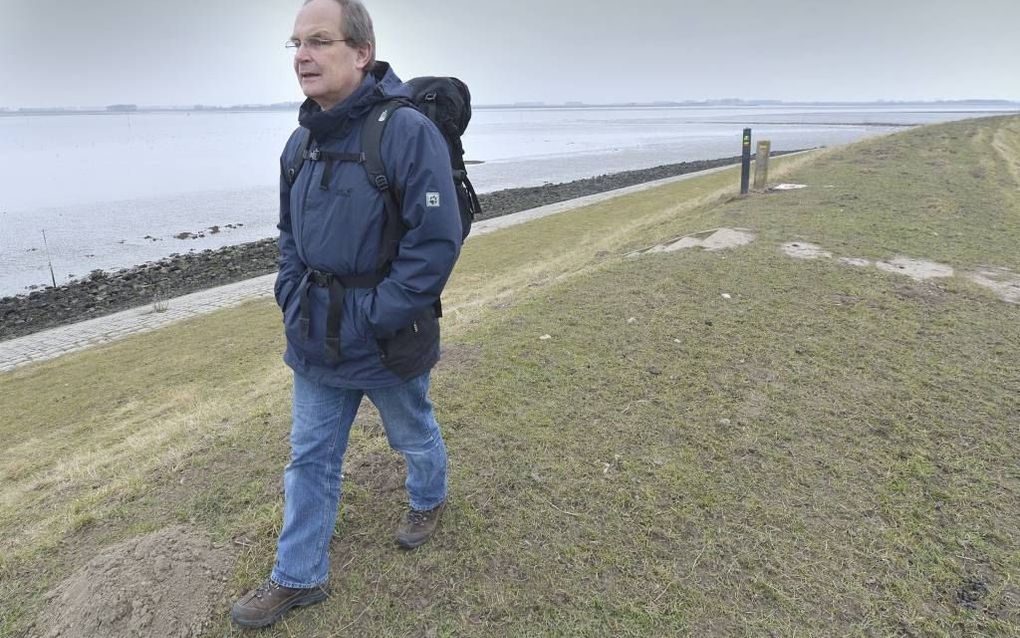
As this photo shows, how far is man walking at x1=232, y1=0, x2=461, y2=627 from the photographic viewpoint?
2260 millimetres

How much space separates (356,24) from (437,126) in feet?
1.45

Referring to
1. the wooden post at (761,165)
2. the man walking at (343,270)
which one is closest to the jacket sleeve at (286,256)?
the man walking at (343,270)

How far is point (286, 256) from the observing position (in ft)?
8.54

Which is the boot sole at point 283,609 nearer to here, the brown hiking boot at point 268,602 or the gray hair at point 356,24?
the brown hiking boot at point 268,602

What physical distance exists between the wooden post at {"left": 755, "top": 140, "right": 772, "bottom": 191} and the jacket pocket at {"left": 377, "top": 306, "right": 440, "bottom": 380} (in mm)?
11355

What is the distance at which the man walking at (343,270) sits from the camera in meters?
2.26

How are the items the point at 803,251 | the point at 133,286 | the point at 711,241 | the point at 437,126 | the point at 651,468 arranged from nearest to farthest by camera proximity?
the point at 437,126 → the point at 651,468 → the point at 803,251 → the point at 711,241 → the point at 133,286

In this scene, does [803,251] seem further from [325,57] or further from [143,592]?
[143,592]

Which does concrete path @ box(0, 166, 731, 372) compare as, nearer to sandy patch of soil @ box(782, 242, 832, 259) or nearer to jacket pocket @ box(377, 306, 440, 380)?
sandy patch of soil @ box(782, 242, 832, 259)

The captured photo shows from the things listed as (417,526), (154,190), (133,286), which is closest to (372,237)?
(417,526)

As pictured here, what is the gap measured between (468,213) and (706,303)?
3876 millimetres

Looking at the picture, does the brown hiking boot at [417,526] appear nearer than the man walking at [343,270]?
No

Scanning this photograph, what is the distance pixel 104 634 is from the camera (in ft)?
8.09

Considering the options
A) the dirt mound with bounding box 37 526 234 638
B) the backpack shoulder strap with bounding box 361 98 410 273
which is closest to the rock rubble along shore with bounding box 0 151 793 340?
the dirt mound with bounding box 37 526 234 638
